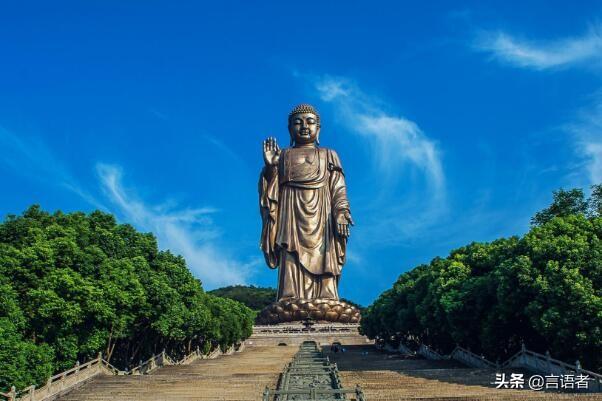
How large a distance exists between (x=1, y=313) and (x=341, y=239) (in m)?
38.0

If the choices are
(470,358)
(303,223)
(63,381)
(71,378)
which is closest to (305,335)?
(303,223)

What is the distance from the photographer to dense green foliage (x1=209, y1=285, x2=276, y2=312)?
94469 mm

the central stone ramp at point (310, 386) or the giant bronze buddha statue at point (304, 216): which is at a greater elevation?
the giant bronze buddha statue at point (304, 216)

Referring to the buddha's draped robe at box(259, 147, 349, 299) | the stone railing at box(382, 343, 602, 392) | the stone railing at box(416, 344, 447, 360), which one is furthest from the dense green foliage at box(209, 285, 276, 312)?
the stone railing at box(382, 343, 602, 392)

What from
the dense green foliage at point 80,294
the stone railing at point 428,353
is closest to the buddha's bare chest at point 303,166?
the stone railing at point 428,353

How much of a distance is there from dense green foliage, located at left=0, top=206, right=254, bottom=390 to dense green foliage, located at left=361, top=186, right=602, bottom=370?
8.75 metres

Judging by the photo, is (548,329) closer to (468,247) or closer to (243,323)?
(468,247)

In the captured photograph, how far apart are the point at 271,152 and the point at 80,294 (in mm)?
34743

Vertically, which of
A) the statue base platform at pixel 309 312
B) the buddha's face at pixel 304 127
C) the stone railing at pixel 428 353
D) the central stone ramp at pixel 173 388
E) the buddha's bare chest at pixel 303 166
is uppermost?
the buddha's face at pixel 304 127

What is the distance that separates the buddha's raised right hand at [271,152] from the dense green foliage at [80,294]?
25.8 meters

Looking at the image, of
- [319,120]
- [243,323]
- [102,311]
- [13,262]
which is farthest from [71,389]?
[319,120]

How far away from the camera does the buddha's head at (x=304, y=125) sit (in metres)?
51.3

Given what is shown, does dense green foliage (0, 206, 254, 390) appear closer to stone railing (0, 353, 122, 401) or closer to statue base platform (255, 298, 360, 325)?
stone railing (0, 353, 122, 401)

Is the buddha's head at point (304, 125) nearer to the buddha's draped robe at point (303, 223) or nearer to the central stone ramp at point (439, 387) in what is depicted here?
the buddha's draped robe at point (303, 223)
